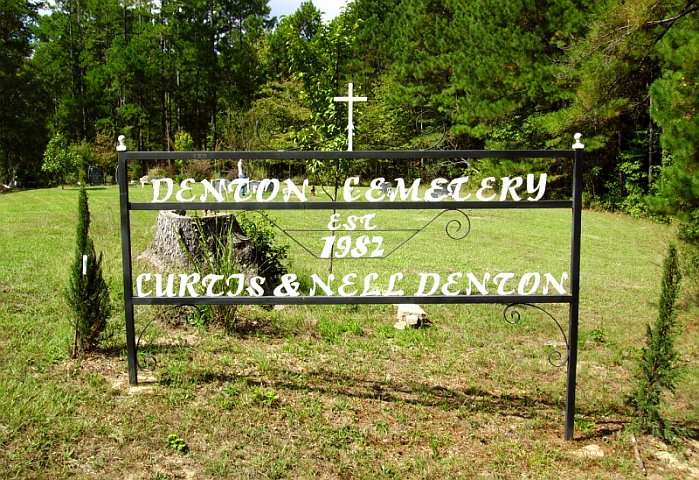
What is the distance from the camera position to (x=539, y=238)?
11469mm

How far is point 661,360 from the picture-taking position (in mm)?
2914

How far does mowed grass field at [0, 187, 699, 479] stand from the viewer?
271 centimetres

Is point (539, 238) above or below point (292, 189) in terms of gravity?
below

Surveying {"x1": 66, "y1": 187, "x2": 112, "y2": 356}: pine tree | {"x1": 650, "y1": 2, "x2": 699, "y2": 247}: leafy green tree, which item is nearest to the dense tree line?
{"x1": 650, "y1": 2, "x2": 699, "y2": 247}: leafy green tree

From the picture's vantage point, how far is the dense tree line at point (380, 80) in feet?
22.0

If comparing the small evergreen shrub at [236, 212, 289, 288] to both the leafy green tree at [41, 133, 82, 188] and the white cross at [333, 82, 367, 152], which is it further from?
the leafy green tree at [41, 133, 82, 188]

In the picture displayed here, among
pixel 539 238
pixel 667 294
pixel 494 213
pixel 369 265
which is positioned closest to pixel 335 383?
pixel 667 294

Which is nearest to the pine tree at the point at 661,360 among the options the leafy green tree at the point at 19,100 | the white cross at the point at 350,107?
the white cross at the point at 350,107

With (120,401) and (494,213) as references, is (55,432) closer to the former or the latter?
(120,401)

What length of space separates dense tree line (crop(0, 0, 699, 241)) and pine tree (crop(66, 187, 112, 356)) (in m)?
2.78

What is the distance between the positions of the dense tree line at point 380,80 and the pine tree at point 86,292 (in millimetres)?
2783

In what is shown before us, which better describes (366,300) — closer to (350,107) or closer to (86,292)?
(350,107)

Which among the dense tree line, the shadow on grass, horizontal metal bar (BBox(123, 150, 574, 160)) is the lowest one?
the shadow on grass

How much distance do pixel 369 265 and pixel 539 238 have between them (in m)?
5.45
